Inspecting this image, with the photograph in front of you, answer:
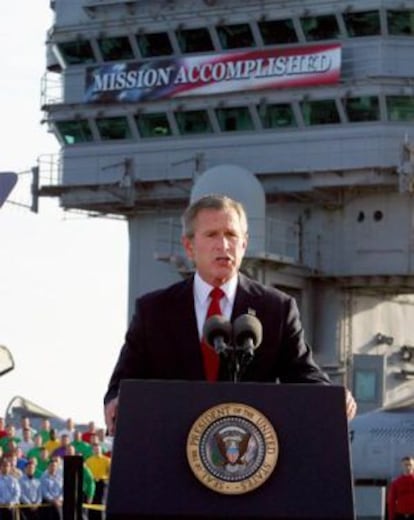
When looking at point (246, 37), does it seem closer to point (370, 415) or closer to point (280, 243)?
point (280, 243)

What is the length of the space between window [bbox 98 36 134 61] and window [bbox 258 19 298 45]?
4.56m

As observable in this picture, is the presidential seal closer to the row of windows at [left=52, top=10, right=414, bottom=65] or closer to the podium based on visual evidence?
the podium

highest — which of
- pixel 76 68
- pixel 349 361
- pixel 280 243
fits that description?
pixel 76 68

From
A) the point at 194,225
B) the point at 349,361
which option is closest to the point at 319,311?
the point at 349,361

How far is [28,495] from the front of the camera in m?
27.7

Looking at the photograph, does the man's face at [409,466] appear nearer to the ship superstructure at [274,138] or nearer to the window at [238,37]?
the ship superstructure at [274,138]

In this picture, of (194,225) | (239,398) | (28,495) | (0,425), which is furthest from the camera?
(0,425)

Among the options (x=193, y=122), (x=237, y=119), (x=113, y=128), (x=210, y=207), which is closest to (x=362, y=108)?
(x=237, y=119)

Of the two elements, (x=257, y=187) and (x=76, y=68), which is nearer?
(x=257, y=187)

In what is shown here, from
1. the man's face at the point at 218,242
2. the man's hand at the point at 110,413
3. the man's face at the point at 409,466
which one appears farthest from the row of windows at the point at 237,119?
the man's hand at the point at 110,413

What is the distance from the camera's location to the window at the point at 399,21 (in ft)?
175

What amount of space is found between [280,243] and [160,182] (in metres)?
3.86

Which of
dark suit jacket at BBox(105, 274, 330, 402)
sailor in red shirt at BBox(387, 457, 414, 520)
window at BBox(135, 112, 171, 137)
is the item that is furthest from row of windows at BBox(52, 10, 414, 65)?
dark suit jacket at BBox(105, 274, 330, 402)

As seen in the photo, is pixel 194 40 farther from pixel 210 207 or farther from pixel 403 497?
pixel 210 207
